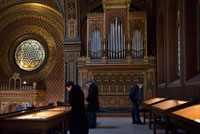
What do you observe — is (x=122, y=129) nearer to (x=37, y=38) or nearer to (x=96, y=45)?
(x=96, y=45)

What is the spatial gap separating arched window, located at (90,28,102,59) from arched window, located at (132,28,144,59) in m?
1.66

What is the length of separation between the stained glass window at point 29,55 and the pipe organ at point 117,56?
13.6 ft

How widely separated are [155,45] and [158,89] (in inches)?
98.1

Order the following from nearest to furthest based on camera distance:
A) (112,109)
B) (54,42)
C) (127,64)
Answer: (127,64) < (112,109) < (54,42)

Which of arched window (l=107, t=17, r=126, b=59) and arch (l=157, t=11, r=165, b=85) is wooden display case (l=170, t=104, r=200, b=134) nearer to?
arch (l=157, t=11, r=165, b=85)

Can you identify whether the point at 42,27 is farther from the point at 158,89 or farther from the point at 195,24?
the point at 195,24

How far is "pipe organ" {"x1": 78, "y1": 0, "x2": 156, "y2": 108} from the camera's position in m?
12.2

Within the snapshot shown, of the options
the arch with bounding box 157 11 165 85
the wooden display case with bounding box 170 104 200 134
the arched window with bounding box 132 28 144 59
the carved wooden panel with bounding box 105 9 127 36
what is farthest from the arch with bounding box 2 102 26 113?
the wooden display case with bounding box 170 104 200 134

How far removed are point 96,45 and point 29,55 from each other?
230 inches

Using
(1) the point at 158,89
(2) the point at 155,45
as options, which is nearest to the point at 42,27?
(2) the point at 155,45

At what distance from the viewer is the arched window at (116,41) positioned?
40.2 ft

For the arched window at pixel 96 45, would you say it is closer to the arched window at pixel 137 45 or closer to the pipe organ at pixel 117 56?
the pipe organ at pixel 117 56

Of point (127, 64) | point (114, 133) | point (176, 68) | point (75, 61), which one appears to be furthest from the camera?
point (75, 61)

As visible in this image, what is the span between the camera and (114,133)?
23.7ft
